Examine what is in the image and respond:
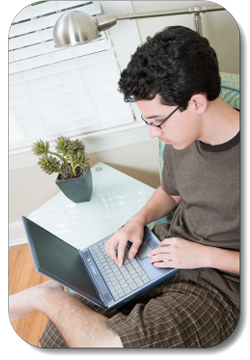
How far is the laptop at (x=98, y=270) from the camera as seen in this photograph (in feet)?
2.47

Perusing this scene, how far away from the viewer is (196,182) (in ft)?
2.86

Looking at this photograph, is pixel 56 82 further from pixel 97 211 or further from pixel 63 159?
pixel 97 211

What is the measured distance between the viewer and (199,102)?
765 millimetres

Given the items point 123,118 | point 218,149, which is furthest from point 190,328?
point 123,118

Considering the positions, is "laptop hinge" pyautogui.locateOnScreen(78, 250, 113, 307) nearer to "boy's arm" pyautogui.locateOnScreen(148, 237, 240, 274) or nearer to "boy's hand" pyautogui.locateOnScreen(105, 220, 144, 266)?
"boy's hand" pyautogui.locateOnScreen(105, 220, 144, 266)

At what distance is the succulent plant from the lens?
122 centimetres

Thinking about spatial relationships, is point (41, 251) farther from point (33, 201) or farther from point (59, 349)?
point (33, 201)

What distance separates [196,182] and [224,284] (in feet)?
1.05

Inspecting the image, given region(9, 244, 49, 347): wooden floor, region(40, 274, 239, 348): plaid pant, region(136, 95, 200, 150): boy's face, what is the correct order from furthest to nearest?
region(9, 244, 49, 347): wooden floor → region(136, 95, 200, 150): boy's face → region(40, 274, 239, 348): plaid pant

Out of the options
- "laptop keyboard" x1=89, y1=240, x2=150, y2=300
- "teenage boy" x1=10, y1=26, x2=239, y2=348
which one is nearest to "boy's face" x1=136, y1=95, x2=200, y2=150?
"teenage boy" x1=10, y1=26, x2=239, y2=348

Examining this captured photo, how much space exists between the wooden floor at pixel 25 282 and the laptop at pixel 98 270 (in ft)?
2.22

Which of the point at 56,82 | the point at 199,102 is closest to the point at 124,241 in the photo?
the point at 199,102

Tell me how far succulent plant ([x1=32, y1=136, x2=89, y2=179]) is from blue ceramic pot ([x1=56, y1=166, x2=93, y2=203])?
0.04 metres

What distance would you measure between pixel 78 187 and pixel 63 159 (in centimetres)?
15
